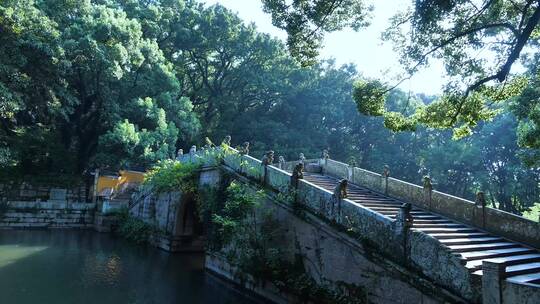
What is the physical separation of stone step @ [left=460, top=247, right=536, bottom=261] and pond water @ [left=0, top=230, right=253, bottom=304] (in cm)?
567

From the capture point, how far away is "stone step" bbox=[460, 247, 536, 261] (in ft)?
26.3

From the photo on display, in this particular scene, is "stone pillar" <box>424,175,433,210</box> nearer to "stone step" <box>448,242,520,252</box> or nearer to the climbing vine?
"stone step" <box>448,242,520,252</box>

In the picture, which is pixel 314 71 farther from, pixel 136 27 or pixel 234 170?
pixel 234 170

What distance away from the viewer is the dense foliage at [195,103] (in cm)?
1850

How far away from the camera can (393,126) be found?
10.8 meters

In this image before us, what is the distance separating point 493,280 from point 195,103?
3032 cm

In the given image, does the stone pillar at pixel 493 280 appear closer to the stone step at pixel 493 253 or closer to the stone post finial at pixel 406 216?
the stone step at pixel 493 253

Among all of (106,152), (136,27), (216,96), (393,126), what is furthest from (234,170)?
(216,96)

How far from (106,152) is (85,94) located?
4.69m

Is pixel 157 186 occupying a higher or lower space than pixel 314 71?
lower

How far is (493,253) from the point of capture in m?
8.43

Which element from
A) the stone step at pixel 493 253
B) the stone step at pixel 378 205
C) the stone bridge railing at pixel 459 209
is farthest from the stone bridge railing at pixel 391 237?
the stone bridge railing at pixel 459 209

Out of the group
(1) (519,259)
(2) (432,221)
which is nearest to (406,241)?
(1) (519,259)

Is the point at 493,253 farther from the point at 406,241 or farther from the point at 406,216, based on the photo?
the point at 406,216
